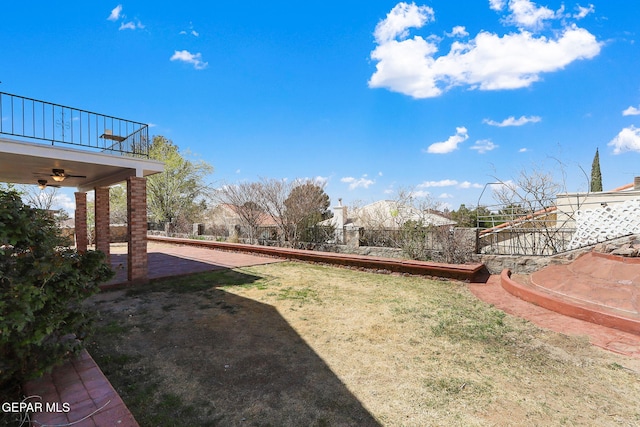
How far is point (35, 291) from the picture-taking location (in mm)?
1872

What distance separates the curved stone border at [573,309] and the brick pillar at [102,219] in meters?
10.7

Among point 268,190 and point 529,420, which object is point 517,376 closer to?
point 529,420

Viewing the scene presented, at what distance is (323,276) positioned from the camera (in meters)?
7.63

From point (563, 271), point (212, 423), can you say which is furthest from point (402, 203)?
point (212, 423)

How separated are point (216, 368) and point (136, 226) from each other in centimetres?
506

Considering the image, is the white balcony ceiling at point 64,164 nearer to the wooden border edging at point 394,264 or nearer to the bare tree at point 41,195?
the wooden border edging at point 394,264

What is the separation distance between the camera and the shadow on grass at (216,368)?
235 cm

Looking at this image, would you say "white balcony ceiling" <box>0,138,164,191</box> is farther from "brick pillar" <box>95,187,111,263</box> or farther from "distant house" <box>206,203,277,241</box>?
"distant house" <box>206,203,277,241</box>

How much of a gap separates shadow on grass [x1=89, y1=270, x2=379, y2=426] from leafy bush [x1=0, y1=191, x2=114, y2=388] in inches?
29.8

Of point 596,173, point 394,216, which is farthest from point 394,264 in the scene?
point 596,173

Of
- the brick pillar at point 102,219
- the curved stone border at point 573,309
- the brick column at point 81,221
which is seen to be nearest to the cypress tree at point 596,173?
the curved stone border at point 573,309

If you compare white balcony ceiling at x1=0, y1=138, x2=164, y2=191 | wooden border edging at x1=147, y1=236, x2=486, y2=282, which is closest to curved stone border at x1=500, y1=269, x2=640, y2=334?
wooden border edging at x1=147, y1=236, x2=486, y2=282

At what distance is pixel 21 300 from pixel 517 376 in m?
4.02

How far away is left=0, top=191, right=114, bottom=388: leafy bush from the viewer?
6.05 ft
